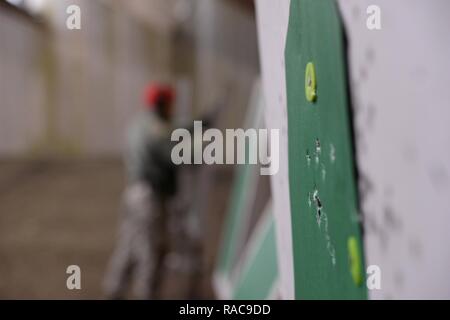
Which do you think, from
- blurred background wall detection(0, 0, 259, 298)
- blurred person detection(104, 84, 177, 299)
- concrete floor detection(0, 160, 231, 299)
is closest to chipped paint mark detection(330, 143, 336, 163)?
blurred person detection(104, 84, 177, 299)

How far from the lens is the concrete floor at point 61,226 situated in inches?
122

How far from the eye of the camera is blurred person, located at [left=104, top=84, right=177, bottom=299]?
254cm

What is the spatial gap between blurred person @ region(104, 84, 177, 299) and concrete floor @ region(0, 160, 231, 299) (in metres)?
0.37

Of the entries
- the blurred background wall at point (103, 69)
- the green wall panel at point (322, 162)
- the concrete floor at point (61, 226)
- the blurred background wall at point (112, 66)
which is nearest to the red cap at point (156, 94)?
the concrete floor at point (61, 226)

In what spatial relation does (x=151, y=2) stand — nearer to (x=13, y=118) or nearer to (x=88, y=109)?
(x=88, y=109)

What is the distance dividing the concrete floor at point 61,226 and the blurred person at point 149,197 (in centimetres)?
37

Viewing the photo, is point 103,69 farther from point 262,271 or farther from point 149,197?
point 262,271

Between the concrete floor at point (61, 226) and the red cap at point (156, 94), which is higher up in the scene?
the red cap at point (156, 94)

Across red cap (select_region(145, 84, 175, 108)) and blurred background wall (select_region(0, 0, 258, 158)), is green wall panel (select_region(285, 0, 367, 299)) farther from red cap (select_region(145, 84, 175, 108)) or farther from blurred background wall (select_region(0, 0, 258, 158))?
blurred background wall (select_region(0, 0, 258, 158))

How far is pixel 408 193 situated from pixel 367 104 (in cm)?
8

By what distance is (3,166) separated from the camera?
6.79 metres
